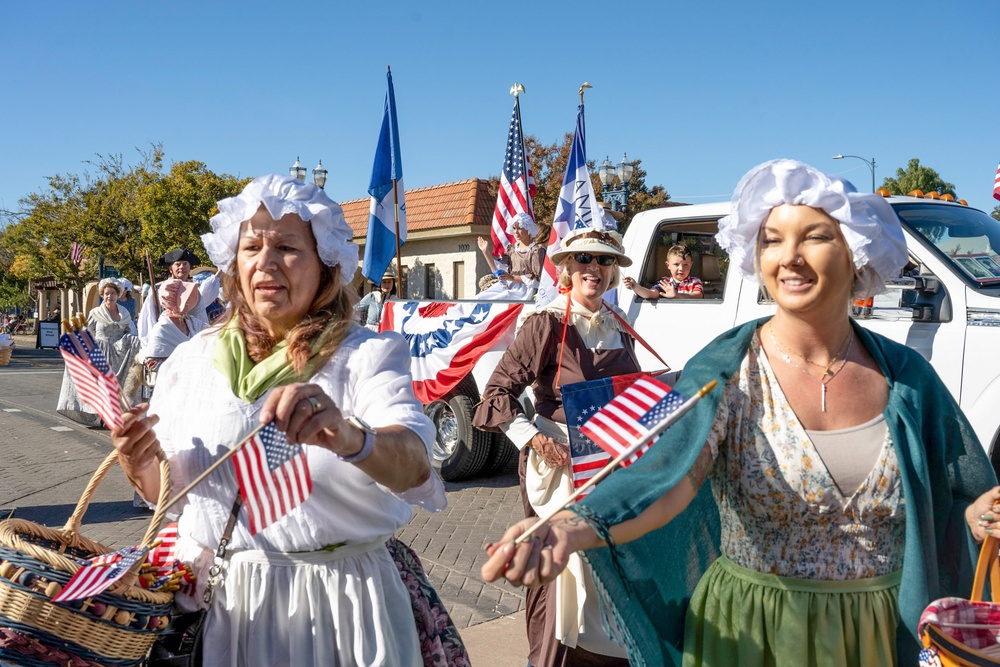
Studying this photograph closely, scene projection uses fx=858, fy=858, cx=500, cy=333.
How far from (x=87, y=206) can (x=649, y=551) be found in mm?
34014

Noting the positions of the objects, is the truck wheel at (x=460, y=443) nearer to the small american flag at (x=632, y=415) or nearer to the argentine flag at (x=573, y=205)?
the argentine flag at (x=573, y=205)

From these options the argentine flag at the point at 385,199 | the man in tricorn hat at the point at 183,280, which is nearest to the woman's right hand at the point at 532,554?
the man in tricorn hat at the point at 183,280

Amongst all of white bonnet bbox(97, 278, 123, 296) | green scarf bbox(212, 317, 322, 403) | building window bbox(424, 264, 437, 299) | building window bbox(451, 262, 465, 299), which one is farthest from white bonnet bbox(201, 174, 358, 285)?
building window bbox(424, 264, 437, 299)

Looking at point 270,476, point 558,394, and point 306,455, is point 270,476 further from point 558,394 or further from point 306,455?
point 558,394

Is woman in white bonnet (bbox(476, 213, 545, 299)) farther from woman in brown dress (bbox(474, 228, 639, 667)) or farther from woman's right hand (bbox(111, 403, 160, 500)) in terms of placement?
woman's right hand (bbox(111, 403, 160, 500))

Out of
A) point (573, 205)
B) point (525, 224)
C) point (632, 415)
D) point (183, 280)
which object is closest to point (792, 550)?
point (632, 415)

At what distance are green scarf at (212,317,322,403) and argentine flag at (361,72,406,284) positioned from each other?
6.27m

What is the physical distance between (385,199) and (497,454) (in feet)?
9.51

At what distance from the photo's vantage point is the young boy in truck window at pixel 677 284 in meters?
5.91

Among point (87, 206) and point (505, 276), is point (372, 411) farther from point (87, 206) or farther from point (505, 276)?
point (87, 206)

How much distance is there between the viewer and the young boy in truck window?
19.4 feet

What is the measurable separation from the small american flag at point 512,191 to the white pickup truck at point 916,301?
11.4 feet

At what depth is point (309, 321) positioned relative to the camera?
7.16 feet

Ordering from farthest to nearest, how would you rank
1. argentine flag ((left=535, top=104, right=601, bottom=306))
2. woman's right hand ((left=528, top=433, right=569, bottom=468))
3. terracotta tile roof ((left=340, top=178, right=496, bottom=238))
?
1. terracotta tile roof ((left=340, top=178, right=496, bottom=238))
2. argentine flag ((left=535, top=104, right=601, bottom=306))
3. woman's right hand ((left=528, top=433, right=569, bottom=468))
